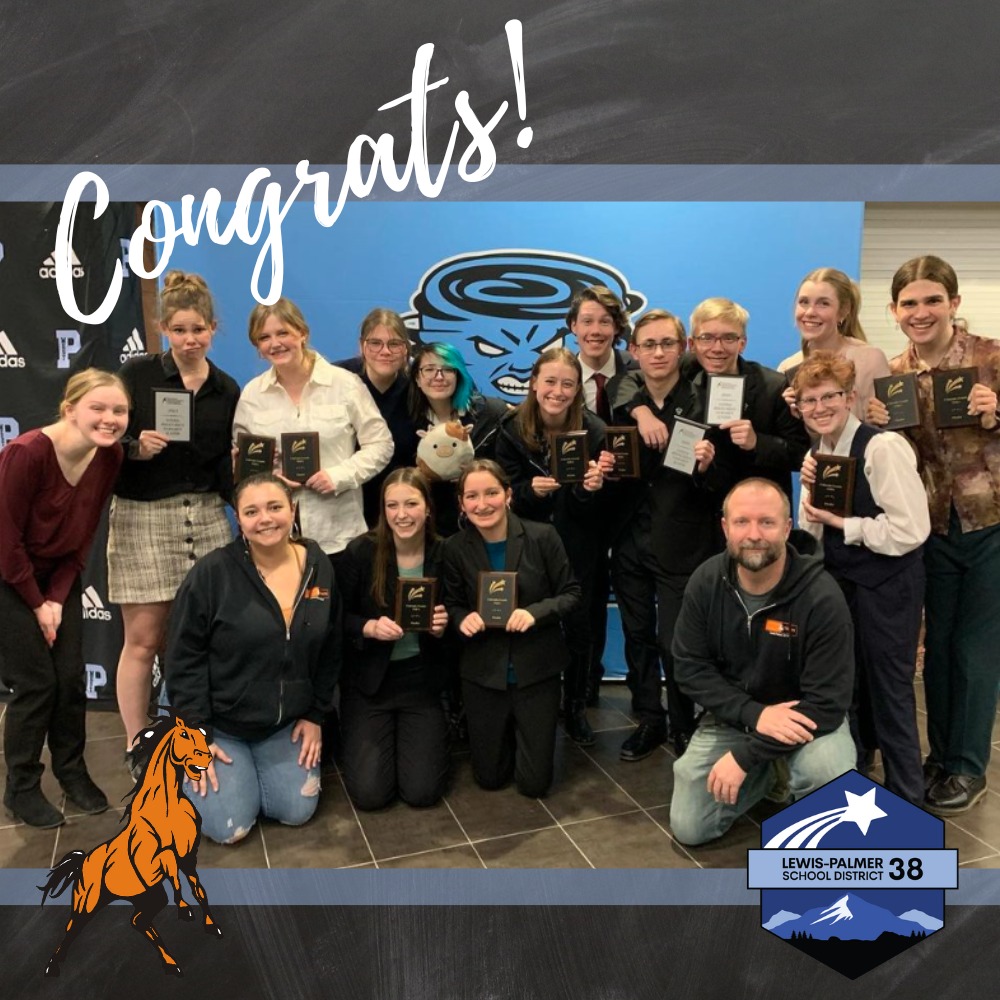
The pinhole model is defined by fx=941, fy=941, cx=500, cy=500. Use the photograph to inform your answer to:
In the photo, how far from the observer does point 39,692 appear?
9.38 ft

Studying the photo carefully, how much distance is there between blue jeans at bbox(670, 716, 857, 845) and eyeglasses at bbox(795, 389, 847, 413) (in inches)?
36.4

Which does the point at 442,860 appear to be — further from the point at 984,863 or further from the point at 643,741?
the point at 984,863

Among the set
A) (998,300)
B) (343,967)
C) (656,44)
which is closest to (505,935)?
(343,967)

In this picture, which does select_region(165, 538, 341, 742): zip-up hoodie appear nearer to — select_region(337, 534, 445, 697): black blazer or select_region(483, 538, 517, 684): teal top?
select_region(337, 534, 445, 697): black blazer

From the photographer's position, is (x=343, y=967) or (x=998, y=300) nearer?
(x=343, y=967)

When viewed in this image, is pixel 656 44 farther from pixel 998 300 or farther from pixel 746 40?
pixel 998 300

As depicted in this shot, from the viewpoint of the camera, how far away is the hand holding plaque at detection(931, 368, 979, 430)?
277cm

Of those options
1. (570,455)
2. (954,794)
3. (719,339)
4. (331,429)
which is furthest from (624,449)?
(954,794)

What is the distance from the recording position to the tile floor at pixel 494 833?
9.05 ft

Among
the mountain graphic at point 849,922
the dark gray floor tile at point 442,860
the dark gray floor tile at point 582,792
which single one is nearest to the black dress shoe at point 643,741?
the dark gray floor tile at point 582,792

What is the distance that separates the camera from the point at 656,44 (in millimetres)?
2393

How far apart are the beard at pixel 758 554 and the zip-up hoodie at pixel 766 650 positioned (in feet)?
0.34

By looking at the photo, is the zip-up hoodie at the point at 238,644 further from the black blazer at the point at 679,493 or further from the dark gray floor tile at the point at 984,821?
the dark gray floor tile at the point at 984,821

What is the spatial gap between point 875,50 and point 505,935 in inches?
99.1
